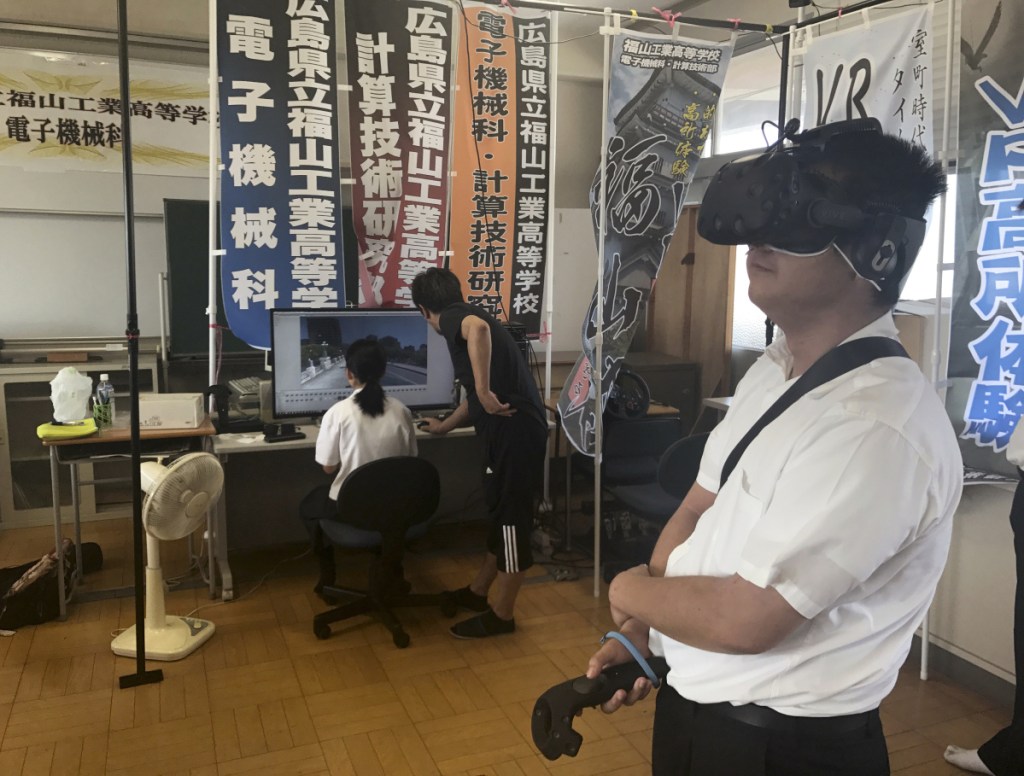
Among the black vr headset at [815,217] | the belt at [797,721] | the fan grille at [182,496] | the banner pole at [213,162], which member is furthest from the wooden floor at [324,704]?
the black vr headset at [815,217]

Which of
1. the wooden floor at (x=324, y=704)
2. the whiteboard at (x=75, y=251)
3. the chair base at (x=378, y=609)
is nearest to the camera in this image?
the wooden floor at (x=324, y=704)

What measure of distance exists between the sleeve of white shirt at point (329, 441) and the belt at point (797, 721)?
2.32m

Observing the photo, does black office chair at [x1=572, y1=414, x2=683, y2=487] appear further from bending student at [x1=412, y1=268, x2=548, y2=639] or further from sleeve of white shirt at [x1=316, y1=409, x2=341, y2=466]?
sleeve of white shirt at [x1=316, y1=409, x2=341, y2=466]

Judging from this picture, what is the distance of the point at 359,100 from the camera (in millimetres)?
3438

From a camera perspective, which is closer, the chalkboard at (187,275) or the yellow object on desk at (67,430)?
the yellow object on desk at (67,430)

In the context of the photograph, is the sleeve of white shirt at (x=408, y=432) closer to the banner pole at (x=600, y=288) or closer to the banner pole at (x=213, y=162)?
the banner pole at (x=600, y=288)

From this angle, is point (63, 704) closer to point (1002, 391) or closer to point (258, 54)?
point (258, 54)

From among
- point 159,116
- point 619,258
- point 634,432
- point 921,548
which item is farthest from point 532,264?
point 921,548

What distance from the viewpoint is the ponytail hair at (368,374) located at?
9.92 ft

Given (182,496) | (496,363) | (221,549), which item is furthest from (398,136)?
(221,549)

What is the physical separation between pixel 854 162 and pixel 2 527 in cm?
489

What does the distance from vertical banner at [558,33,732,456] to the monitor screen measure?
790 mm

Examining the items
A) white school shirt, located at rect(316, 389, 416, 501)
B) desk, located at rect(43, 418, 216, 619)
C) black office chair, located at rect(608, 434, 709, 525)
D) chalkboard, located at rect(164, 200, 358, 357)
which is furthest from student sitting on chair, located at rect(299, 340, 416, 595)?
chalkboard, located at rect(164, 200, 358, 357)

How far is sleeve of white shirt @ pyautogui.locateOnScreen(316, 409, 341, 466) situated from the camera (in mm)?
3045
